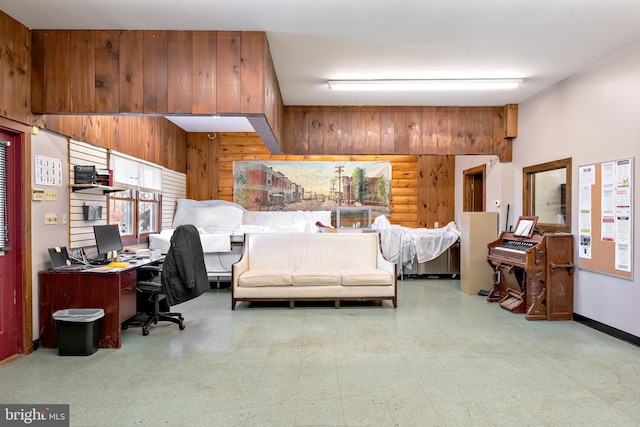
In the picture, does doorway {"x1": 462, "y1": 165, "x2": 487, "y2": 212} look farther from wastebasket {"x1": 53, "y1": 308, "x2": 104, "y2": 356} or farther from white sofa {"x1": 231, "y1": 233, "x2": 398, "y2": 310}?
wastebasket {"x1": 53, "y1": 308, "x2": 104, "y2": 356}

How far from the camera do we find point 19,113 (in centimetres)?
342

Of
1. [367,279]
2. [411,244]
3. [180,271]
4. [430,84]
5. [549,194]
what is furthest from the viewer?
[411,244]

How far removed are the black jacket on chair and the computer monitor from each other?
877 mm

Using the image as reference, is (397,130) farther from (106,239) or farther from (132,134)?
(106,239)

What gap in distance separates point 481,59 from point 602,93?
53.1 inches

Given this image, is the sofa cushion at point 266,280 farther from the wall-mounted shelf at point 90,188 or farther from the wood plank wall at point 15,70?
the wood plank wall at point 15,70

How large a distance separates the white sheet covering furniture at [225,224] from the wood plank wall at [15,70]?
3.26 m

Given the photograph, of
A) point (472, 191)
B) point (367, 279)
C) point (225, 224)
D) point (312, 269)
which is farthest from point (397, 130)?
point (225, 224)

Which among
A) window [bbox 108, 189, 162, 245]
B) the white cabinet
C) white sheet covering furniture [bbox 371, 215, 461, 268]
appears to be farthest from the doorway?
window [bbox 108, 189, 162, 245]

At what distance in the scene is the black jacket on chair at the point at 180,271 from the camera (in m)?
4.16

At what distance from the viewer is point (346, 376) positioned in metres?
3.10

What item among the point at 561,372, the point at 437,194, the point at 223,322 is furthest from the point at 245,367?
the point at 437,194

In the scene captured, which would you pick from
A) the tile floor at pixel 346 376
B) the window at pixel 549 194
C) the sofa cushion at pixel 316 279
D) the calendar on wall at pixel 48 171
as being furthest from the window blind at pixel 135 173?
the window at pixel 549 194

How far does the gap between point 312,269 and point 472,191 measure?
4.11 meters
